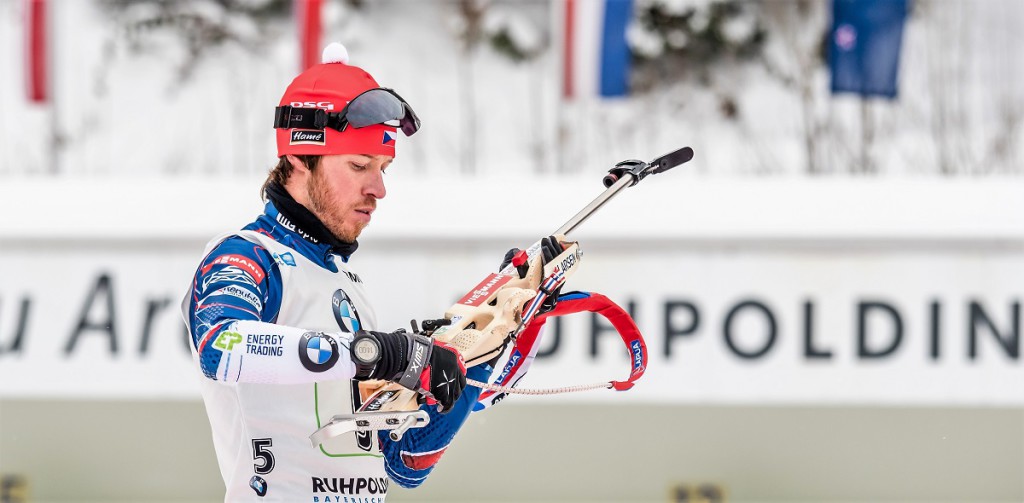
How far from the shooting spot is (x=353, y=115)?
2.44 metres

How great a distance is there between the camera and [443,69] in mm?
19000

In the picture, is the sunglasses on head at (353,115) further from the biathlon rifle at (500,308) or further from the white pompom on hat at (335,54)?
the biathlon rifle at (500,308)

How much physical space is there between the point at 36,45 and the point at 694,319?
6075 mm

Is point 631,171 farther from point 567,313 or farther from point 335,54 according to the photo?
point 335,54

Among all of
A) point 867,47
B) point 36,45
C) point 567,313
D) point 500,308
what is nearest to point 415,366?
point 500,308

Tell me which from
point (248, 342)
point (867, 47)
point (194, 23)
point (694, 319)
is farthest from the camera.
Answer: point (194, 23)

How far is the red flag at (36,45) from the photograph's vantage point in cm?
943

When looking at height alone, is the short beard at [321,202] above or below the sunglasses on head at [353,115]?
below

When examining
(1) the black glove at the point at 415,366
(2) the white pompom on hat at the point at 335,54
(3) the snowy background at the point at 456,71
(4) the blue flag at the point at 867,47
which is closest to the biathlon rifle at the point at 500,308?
(1) the black glove at the point at 415,366

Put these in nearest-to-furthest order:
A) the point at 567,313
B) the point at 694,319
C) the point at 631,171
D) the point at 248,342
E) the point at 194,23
Answer: the point at 248,342, the point at 631,171, the point at 567,313, the point at 694,319, the point at 194,23

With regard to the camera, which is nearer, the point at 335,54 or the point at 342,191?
the point at 342,191

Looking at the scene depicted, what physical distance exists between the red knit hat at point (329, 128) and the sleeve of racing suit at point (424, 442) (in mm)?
541

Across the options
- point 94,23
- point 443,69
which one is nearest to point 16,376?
point 443,69

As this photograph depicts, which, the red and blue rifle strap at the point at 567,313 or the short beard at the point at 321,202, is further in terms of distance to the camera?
the red and blue rifle strap at the point at 567,313
